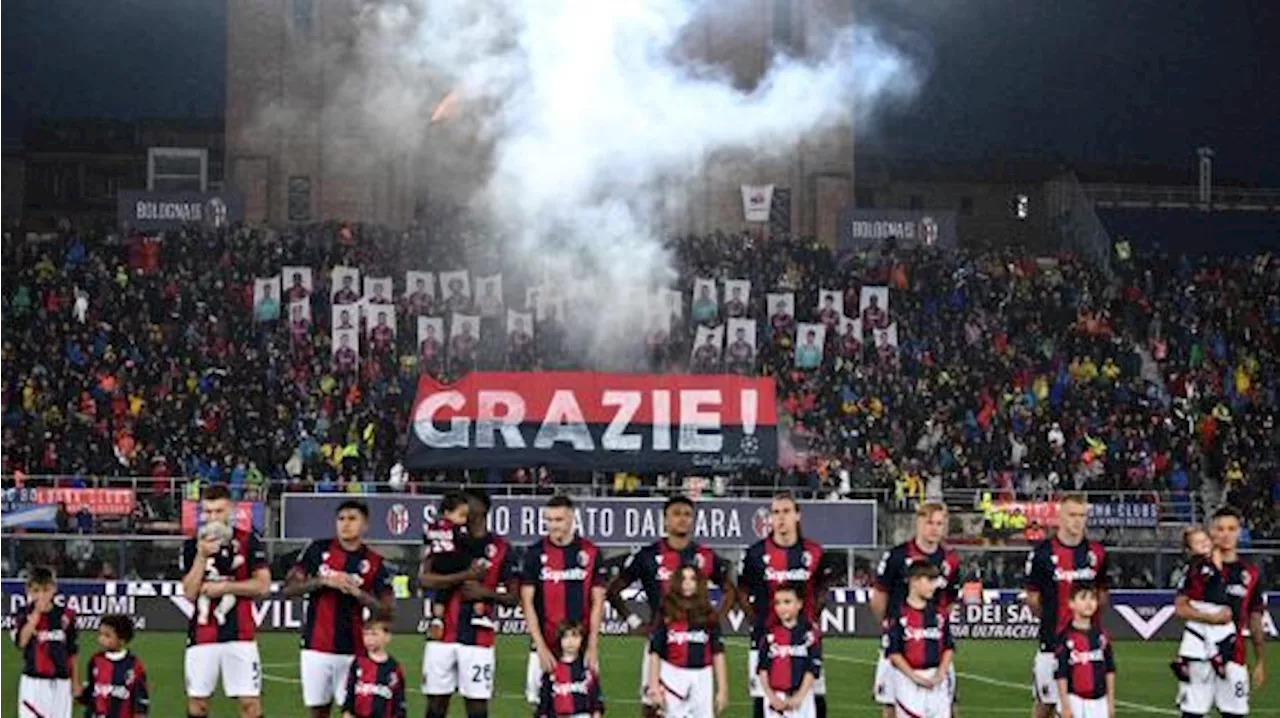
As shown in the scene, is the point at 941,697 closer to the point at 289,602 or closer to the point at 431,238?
the point at 289,602

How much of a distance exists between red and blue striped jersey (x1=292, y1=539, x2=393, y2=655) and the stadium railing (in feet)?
71.2

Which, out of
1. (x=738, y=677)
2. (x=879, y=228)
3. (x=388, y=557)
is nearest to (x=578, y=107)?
(x=879, y=228)

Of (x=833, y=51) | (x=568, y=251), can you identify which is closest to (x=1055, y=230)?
(x=833, y=51)

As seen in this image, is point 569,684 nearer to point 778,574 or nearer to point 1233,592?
point 778,574

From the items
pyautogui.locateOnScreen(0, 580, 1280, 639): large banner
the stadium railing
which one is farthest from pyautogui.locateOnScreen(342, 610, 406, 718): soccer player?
the stadium railing

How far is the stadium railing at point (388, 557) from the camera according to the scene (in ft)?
139

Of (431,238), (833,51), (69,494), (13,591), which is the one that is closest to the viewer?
(13,591)

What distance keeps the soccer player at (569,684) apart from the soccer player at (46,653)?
13.6 ft

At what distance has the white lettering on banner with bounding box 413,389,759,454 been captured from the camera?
49.7 meters

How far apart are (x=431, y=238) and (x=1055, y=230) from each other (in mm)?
24511

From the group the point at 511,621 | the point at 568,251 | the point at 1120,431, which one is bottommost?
the point at 511,621

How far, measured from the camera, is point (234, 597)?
20.4 m

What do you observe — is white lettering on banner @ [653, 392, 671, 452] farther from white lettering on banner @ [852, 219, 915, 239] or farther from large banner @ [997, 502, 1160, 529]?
white lettering on banner @ [852, 219, 915, 239]

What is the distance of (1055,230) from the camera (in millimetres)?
77062
